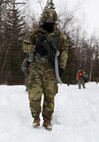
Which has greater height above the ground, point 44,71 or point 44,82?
point 44,71

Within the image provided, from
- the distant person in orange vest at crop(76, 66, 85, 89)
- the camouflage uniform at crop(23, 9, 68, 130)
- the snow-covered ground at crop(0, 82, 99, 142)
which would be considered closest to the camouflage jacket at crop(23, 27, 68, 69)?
the camouflage uniform at crop(23, 9, 68, 130)

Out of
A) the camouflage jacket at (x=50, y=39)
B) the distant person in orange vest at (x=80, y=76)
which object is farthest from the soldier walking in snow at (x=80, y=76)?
the camouflage jacket at (x=50, y=39)

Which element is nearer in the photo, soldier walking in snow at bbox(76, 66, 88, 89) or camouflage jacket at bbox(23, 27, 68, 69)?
camouflage jacket at bbox(23, 27, 68, 69)

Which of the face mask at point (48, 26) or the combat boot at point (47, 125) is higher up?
the face mask at point (48, 26)

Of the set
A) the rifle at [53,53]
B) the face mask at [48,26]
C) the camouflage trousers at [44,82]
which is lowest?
the camouflage trousers at [44,82]

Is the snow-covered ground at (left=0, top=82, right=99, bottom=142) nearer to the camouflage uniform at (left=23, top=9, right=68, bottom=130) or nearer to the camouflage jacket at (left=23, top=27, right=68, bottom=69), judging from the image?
the camouflage uniform at (left=23, top=9, right=68, bottom=130)

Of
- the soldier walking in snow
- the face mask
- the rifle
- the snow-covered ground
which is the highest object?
the face mask

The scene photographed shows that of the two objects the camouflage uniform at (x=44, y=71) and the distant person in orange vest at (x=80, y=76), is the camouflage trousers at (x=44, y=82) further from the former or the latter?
the distant person in orange vest at (x=80, y=76)

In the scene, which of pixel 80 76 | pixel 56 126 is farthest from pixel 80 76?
pixel 56 126

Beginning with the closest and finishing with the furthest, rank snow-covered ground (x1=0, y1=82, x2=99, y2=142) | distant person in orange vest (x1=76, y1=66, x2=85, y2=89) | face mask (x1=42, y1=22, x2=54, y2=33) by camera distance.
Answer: snow-covered ground (x1=0, y1=82, x2=99, y2=142), face mask (x1=42, y1=22, x2=54, y2=33), distant person in orange vest (x1=76, y1=66, x2=85, y2=89)

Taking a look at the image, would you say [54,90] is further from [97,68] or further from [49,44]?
[97,68]

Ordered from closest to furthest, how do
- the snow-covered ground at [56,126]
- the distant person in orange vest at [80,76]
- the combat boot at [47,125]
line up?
the snow-covered ground at [56,126], the combat boot at [47,125], the distant person in orange vest at [80,76]

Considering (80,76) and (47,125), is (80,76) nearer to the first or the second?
(80,76)

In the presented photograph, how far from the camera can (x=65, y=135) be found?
6.99m
